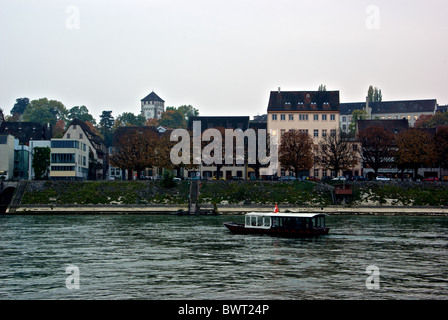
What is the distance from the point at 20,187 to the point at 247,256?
3375 inches

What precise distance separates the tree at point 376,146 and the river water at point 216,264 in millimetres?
62421

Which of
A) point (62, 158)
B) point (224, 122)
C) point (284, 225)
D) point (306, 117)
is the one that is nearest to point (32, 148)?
point (62, 158)

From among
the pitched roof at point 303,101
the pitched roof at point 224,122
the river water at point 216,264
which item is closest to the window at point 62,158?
the pitched roof at point 224,122

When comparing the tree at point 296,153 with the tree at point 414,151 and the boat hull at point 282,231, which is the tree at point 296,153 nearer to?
the tree at point 414,151

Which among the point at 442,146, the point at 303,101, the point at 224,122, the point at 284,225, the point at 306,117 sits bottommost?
the point at 284,225

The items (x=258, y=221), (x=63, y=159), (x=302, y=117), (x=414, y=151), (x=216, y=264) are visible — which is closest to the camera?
(x=216, y=264)

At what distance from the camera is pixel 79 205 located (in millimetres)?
113250

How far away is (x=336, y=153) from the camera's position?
5276 inches

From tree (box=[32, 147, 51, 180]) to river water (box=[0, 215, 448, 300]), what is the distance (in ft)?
220

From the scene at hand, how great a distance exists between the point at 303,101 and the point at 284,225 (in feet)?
293

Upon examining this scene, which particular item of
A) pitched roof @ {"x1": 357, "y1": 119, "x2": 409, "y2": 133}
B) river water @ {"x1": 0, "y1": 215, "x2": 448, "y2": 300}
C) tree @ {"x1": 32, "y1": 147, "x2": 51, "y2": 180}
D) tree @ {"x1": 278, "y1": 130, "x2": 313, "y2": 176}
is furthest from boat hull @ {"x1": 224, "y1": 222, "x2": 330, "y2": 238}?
pitched roof @ {"x1": 357, "y1": 119, "x2": 409, "y2": 133}

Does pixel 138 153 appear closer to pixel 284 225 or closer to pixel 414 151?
pixel 414 151

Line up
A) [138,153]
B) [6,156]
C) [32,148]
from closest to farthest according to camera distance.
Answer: [138,153]
[6,156]
[32,148]

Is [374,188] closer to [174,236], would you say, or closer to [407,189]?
[407,189]
